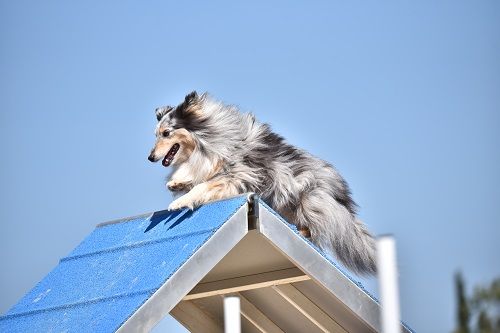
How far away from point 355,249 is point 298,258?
1264mm

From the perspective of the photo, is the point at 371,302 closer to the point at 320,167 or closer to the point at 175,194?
the point at 320,167

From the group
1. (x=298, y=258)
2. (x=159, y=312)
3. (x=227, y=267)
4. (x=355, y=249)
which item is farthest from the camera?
(x=355, y=249)

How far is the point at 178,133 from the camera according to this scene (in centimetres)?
606

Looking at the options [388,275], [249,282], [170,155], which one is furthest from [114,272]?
[388,275]

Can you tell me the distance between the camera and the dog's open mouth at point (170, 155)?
6.03 m

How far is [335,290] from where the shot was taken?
452cm

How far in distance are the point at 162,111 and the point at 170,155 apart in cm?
39

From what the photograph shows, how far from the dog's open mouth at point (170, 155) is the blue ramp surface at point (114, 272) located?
62 centimetres

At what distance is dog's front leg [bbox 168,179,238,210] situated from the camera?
5.22 meters

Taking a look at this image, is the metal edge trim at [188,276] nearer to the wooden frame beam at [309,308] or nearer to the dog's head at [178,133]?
the wooden frame beam at [309,308]

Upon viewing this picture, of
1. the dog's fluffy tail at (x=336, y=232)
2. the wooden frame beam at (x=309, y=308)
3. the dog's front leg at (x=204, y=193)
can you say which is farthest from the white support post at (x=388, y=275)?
the dog's fluffy tail at (x=336, y=232)

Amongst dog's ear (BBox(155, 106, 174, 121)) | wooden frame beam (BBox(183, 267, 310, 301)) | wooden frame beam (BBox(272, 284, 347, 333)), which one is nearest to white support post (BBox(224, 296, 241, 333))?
wooden frame beam (BBox(183, 267, 310, 301))

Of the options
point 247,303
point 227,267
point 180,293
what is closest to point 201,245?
point 180,293

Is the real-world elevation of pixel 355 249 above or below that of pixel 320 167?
below
